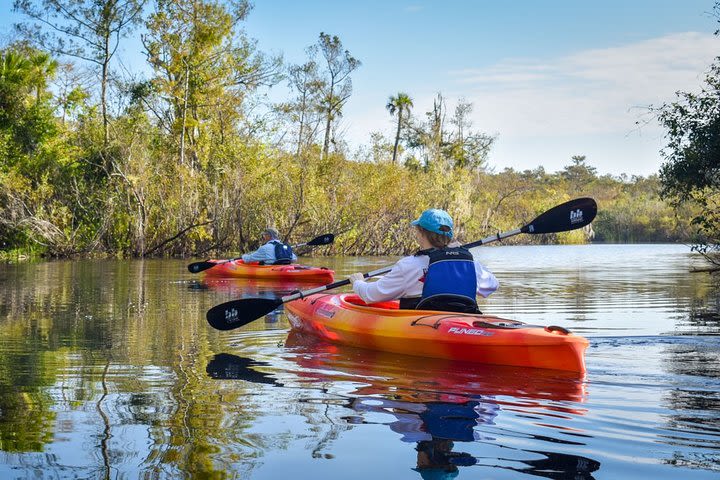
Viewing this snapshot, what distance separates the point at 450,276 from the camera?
6.18 metres

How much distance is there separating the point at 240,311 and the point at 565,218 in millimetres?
3376

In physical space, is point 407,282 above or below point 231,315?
above

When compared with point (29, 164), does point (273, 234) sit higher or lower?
lower

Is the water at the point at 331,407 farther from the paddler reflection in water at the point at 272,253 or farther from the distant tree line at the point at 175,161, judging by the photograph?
the distant tree line at the point at 175,161

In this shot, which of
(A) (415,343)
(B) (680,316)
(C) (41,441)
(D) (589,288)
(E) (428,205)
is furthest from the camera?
(E) (428,205)

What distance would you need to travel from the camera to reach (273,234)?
1556 centimetres

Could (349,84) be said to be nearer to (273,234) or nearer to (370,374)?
(273,234)

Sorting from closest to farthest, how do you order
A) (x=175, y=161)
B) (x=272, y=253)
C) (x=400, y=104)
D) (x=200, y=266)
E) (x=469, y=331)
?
1. (x=469, y=331)
2. (x=272, y=253)
3. (x=200, y=266)
4. (x=175, y=161)
5. (x=400, y=104)

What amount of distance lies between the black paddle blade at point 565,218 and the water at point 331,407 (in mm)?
983

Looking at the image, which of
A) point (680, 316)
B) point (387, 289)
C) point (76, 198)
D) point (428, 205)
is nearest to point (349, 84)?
point (428, 205)

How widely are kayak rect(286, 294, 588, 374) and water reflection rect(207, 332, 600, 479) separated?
9cm

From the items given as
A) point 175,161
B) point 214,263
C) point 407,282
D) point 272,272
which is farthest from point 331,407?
point 175,161

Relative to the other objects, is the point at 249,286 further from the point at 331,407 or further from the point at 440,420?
the point at 440,420

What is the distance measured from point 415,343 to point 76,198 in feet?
69.7
